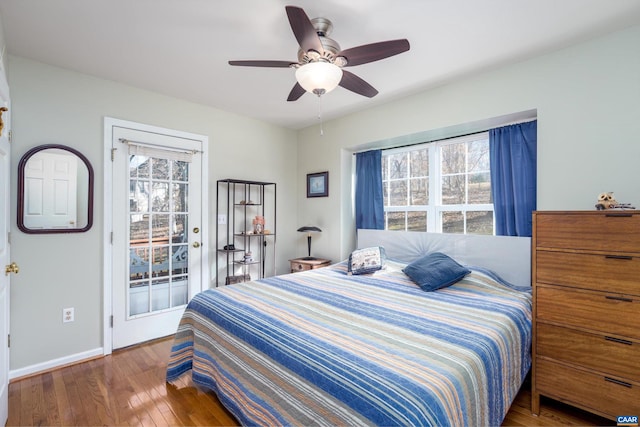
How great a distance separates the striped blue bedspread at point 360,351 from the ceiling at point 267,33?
1795 mm

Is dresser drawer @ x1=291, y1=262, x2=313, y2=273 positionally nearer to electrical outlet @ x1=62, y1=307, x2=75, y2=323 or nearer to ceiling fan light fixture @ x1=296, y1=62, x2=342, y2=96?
electrical outlet @ x1=62, y1=307, x2=75, y2=323

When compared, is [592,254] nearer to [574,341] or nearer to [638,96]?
[574,341]

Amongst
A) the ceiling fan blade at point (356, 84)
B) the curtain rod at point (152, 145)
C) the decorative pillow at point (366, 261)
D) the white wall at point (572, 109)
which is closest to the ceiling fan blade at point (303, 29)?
the ceiling fan blade at point (356, 84)

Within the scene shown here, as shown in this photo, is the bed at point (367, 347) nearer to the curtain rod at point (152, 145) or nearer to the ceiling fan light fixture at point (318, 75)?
the ceiling fan light fixture at point (318, 75)

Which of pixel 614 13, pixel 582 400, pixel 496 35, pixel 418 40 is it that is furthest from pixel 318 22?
pixel 582 400

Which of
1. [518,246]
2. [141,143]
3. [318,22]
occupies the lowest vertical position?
[518,246]

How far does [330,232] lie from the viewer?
4.00 metres

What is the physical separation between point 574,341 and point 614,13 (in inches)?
80.0

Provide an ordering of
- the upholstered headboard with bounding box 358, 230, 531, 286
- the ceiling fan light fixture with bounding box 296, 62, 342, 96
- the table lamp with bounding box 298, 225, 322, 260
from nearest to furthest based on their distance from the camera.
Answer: the ceiling fan light fixture with bounding box 296, 62, 342, 96 < the upholstered headboard with bounding box 358, 230, 531, 286 < the table lamp with bounding box 298, 225, 322, 260

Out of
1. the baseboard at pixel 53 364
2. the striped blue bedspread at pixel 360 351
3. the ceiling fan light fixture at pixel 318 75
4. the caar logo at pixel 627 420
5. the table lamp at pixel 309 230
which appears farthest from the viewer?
the table lamp at pixel 309 230

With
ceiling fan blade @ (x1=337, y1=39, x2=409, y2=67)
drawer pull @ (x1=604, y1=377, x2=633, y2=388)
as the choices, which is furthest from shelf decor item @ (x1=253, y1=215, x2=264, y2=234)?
drawer pull @ (x1=604, y1=377, x2=633, y2=388)

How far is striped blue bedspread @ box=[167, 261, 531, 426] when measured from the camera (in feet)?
3.67

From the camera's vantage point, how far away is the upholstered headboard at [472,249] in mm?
2541

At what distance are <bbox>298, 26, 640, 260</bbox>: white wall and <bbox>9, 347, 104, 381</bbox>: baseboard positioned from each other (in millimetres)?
3680
